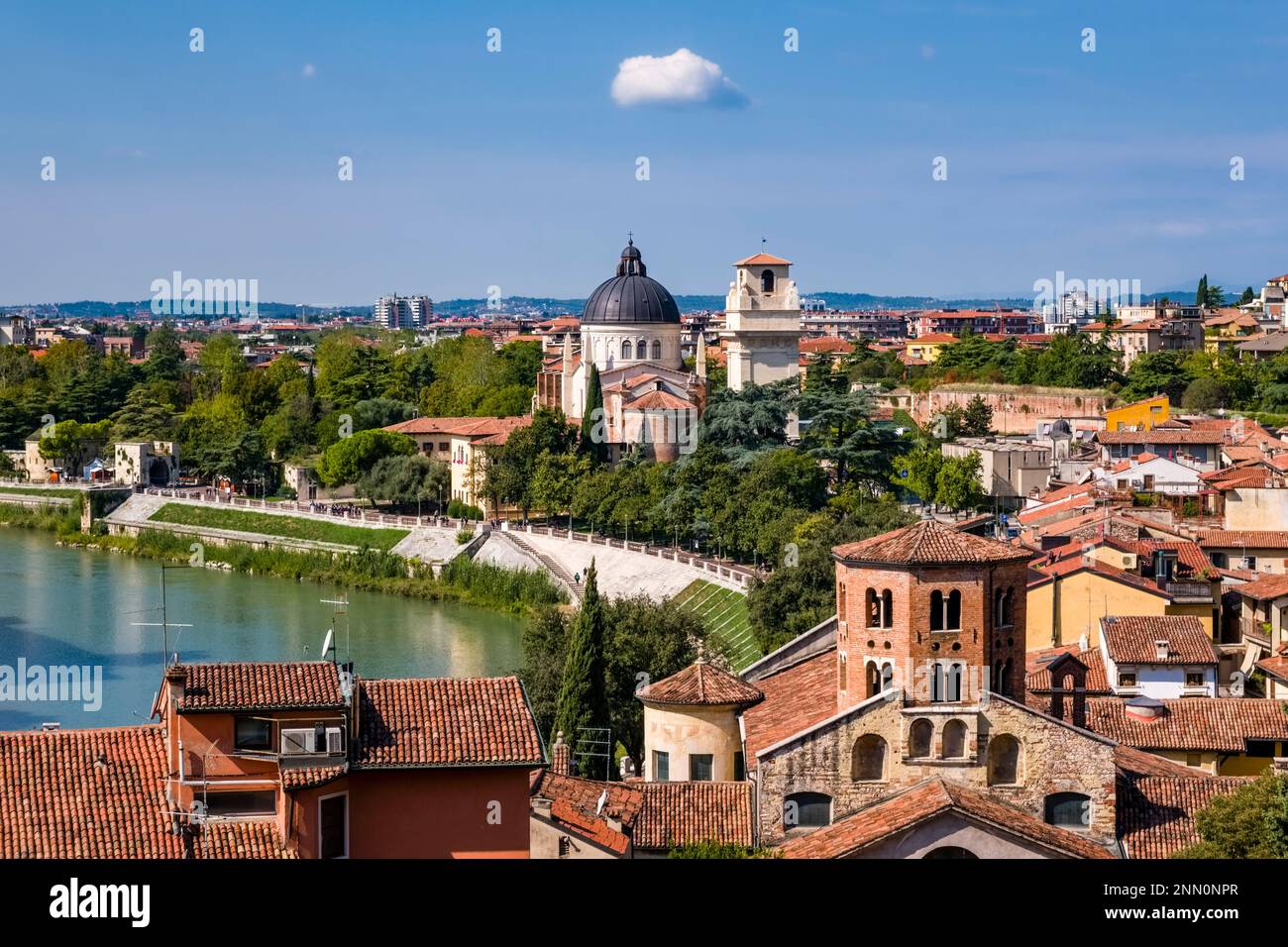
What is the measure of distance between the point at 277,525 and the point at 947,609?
22.4 meters

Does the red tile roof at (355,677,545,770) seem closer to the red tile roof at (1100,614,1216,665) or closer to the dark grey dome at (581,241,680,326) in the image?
the red tile roof at (1100,614,1216,665)

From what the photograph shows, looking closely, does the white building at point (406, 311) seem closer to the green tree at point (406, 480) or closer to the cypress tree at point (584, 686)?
the green tree at point (406, 480)

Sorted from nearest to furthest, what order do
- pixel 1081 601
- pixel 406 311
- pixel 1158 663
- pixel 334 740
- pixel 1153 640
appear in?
pixel 334 740, pixel 1158 663, pixel 1153 640, pixel 1081 601, pixel 406 311

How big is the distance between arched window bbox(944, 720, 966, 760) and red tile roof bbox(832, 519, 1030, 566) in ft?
2.92

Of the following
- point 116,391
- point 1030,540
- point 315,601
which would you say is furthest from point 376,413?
point 1030,540

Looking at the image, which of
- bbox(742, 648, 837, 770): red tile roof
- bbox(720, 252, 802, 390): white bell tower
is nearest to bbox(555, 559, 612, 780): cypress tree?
bbox(742, 648, 837, 770): red tile roof

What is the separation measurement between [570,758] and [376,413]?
28939 millimetres

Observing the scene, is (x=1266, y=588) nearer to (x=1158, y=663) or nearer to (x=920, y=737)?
(x=1158, y=663)

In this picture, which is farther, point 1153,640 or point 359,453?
point 359,453

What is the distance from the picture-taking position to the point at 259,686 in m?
7.45

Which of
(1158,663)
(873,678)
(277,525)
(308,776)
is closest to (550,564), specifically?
(277,525)

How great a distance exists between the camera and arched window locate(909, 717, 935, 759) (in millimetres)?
9250
